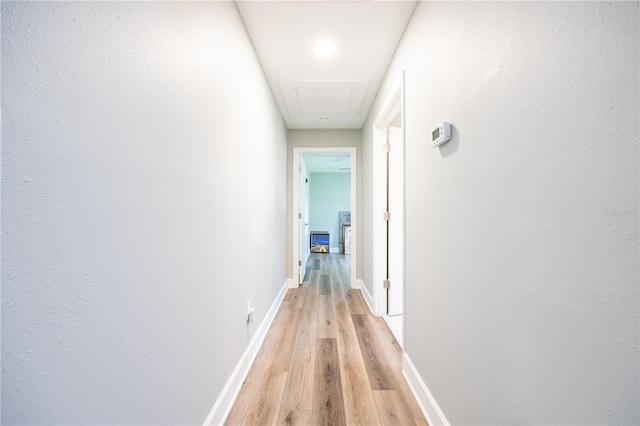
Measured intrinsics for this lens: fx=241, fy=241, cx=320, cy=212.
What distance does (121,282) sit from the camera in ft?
2.10

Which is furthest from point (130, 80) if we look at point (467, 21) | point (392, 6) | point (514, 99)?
point (392, 6)

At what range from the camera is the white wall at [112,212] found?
440 millimetres

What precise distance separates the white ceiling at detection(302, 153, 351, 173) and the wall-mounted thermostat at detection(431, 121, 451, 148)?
393 cm

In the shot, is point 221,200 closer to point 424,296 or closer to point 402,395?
point 424,296

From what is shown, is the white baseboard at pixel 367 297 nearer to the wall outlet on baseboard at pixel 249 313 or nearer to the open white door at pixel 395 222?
the open white door at pixel 395 222

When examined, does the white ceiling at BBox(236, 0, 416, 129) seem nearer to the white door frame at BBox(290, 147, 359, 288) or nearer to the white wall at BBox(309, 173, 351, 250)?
the white door frame at BBox(290, 147, 359, 288)

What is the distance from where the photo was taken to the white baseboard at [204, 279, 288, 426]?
115cm

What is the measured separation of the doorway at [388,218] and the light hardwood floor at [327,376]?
269 millimetres

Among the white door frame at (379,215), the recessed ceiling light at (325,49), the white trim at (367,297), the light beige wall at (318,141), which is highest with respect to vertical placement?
the recessed ceiling light at (325,49)

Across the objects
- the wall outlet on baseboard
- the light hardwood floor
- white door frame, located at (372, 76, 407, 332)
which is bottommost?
the light hardwood floor

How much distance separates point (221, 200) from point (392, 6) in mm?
1520

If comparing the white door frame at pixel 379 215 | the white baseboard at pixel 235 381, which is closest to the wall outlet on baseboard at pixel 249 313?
the white baseboard at pixel 235 381

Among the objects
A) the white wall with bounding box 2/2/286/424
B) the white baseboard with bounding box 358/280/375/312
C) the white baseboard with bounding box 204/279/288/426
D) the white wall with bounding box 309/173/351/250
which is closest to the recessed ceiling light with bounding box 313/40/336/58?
the white wall with bounding box 2/2/286/424

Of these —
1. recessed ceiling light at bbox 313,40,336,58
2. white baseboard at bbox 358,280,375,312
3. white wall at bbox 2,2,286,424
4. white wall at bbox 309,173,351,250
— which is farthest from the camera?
white wall at bbox 309,173,351,250
